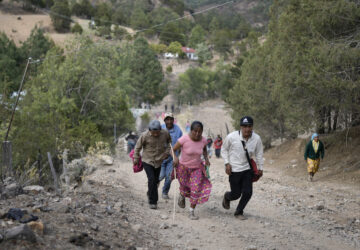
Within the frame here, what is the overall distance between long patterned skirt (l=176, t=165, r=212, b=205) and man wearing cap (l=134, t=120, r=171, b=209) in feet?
1.95

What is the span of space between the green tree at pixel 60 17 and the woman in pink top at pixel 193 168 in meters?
124

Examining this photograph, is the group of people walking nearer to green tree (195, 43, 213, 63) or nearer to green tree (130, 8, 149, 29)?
green tree (195, 43, 213, 63)

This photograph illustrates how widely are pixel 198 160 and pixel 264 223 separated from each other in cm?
150

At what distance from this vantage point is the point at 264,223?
739 centimetres

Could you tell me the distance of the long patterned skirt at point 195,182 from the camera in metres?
7.46

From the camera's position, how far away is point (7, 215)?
523 centimetres

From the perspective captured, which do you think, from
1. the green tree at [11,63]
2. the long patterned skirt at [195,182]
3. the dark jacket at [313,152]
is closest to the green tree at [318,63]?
the dark jacket at [313,152]

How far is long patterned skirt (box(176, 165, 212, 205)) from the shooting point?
294 inches

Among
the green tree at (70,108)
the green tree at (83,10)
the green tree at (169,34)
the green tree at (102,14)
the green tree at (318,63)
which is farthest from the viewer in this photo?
the green tree at (83,10)

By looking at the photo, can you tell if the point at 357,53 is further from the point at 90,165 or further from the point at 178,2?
the point at 178,2

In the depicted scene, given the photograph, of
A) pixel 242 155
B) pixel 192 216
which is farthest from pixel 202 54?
pixel 242 155

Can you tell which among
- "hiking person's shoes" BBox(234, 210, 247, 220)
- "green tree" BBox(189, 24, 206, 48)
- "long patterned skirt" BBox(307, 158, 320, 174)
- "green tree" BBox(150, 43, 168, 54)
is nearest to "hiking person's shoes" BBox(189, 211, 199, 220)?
"hiking person's shoes" BBox(234, 210, 247, 220)

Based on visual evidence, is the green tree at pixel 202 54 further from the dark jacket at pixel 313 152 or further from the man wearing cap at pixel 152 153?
the man wearing cap at pixel 152 153

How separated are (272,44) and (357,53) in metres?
11.4
